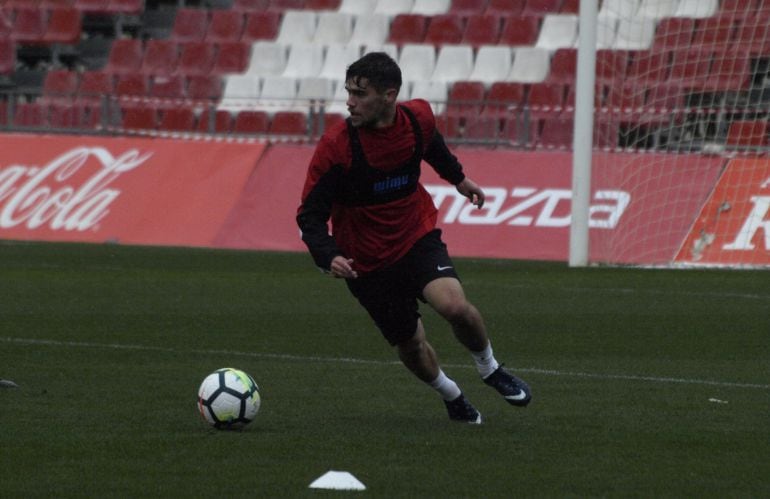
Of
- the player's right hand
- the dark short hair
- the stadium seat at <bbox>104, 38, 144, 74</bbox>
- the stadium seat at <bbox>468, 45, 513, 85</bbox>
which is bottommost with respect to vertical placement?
the stadium seat at <bbox>104, 38, 144, 74</bbox>

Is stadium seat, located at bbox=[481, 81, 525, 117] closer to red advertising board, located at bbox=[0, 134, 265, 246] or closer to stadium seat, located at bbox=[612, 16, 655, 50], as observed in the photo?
stadium seat, located at bbox=[612, 16, 655, 50]

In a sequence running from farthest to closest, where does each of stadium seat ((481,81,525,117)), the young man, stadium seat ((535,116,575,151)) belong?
1. stadium seat ((481,81,525,117))
2. stadium seat ((535,116,575,151))
3. the young man

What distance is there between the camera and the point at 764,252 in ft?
57.8

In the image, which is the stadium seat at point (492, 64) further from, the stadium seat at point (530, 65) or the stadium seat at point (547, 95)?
the stadium seat at point (547, 95)

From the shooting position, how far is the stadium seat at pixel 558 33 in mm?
25156

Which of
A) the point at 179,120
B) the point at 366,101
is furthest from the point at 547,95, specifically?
the point at 366,101

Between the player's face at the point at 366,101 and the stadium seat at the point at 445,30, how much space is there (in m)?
18.3

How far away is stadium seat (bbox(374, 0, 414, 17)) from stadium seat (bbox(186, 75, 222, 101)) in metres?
2.84

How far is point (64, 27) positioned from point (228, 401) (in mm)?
21666

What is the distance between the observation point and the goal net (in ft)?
59.6

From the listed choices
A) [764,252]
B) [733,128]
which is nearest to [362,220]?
[764,252]

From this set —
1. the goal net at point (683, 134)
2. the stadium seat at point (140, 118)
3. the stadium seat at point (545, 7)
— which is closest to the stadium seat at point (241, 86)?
the stadium seat at point (140, 118)

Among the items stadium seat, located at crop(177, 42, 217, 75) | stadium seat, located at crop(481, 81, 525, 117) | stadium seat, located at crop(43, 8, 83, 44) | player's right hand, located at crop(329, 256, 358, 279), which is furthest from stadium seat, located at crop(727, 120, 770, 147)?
stadium seat, located at crop(43, 8, 83, 44)

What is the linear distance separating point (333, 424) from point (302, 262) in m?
10.5
